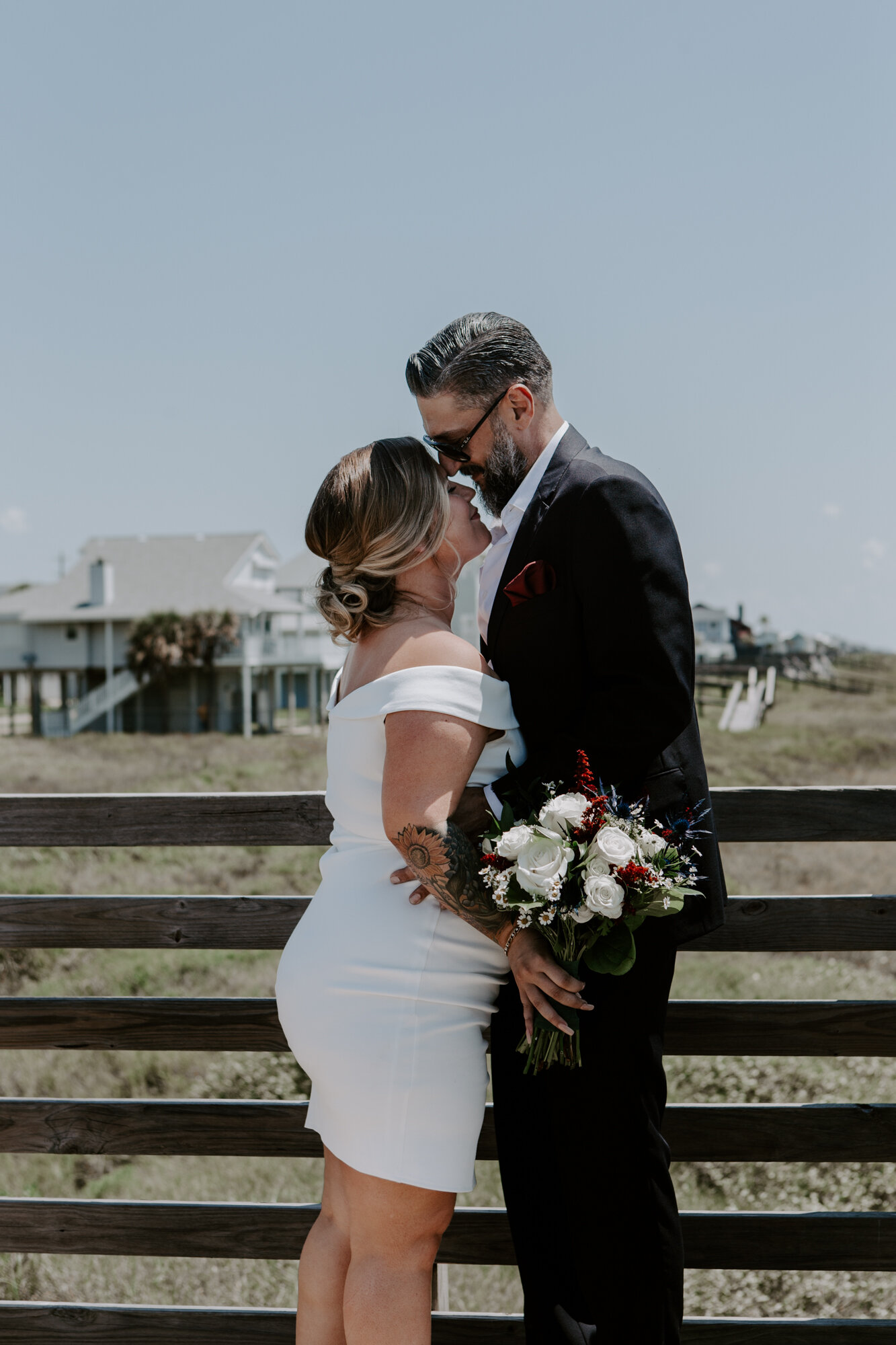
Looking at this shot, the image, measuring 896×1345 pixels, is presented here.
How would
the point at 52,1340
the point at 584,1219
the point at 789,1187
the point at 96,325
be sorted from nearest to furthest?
the point at 584,1219
the point at 52,1340
the point at 789,1187
the point at 96,325

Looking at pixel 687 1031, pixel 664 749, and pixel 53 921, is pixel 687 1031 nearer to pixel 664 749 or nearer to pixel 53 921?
pixel 664 749

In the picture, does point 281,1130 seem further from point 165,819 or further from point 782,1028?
point 782,1028

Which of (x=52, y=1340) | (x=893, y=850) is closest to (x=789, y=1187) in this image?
(x=52, y=1340)

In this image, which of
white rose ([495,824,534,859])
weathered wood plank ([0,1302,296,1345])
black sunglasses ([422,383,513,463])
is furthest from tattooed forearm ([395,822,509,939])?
weathered wood plank ([0,1302,296,1345])

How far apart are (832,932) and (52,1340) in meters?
2.21

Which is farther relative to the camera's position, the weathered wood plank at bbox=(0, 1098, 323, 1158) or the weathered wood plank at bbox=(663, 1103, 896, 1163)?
the weathered wood plank at bbox=(0, 1098, 323, 1158)

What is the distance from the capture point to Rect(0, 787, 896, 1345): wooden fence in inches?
96.4

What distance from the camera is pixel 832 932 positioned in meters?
2.45

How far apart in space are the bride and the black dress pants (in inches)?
5.9

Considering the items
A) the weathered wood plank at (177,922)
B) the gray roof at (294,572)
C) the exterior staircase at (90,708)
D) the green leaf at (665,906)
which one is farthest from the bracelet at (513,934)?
the gray roof at (294,572)

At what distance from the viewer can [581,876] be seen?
179cm

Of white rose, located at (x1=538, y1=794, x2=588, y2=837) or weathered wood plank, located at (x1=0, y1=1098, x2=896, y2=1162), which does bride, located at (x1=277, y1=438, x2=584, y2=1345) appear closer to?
white rose, located at (x1=538, y1=794, x2=588, y2=837)

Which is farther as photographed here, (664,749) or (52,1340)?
(52,1340)

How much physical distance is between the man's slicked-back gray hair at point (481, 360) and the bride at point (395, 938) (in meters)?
0.32
